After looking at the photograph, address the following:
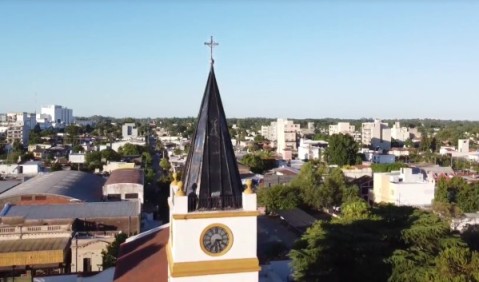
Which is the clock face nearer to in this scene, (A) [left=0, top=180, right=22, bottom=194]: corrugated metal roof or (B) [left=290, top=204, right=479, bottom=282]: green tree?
(B) [left=290, top=204, right=479, bottom=282]: green tree

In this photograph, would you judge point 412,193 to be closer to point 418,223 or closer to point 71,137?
point 418,223

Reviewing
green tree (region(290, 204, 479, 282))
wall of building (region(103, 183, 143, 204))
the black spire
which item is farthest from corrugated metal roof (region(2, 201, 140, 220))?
the black spire

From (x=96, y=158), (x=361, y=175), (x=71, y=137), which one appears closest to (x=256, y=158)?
(x=361, y=175)

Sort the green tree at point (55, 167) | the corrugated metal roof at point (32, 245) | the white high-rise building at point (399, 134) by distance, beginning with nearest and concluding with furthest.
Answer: the corrugated metal roof at point (32, 245) < the green tree at point (55, 167) < the white high-rise building at point (399, 134)

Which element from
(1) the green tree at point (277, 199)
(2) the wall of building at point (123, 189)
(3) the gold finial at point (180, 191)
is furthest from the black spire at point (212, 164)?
(2) the wall of building at point (123, 189)

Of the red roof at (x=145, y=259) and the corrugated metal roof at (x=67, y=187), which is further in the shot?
the corrugated metal roof at (x=67, y=187)

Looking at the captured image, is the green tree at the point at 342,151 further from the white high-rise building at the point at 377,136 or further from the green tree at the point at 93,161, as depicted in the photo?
the white high-rise building at the point at 377,136

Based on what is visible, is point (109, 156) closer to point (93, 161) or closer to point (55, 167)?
point (93, 161)

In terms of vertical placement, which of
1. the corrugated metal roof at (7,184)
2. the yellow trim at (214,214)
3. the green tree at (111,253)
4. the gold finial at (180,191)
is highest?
the gold finial at (180,191)
